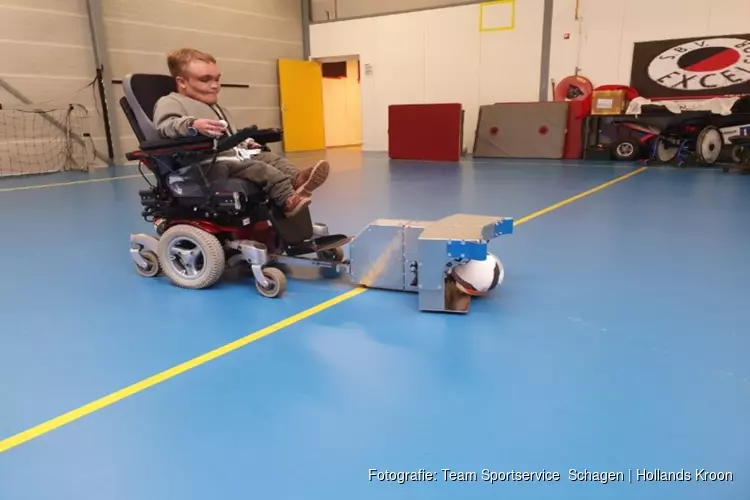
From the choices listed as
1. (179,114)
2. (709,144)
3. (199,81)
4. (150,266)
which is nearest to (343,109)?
(709,144)

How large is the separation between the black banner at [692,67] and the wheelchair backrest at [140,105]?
9027 mm

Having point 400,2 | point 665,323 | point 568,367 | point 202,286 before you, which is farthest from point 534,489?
point 400,2

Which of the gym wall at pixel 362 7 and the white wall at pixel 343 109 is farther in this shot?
the white wall at pixel 343 109

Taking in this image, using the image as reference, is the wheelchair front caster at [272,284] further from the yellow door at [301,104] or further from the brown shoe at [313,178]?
the yellow door at [301,104]

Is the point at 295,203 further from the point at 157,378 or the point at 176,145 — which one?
the point at 157,378

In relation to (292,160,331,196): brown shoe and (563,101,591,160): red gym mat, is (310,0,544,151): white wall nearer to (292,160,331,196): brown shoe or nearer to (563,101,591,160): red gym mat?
(563,101,591,160): red gym mat

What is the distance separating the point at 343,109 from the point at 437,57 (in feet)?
14.9

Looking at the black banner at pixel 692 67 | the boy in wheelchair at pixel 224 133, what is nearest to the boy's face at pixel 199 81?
the boy in wheelchair at pixel 224 133

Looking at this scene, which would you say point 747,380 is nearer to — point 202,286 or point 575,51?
point 202,286

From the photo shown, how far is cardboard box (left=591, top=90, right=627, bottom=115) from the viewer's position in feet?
27.4

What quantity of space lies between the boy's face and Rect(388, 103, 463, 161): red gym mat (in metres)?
6.82

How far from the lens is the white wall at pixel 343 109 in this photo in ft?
47.5

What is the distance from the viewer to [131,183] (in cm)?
668

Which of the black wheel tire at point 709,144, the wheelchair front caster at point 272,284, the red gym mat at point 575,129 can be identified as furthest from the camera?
the red gym mat at point 575,129
